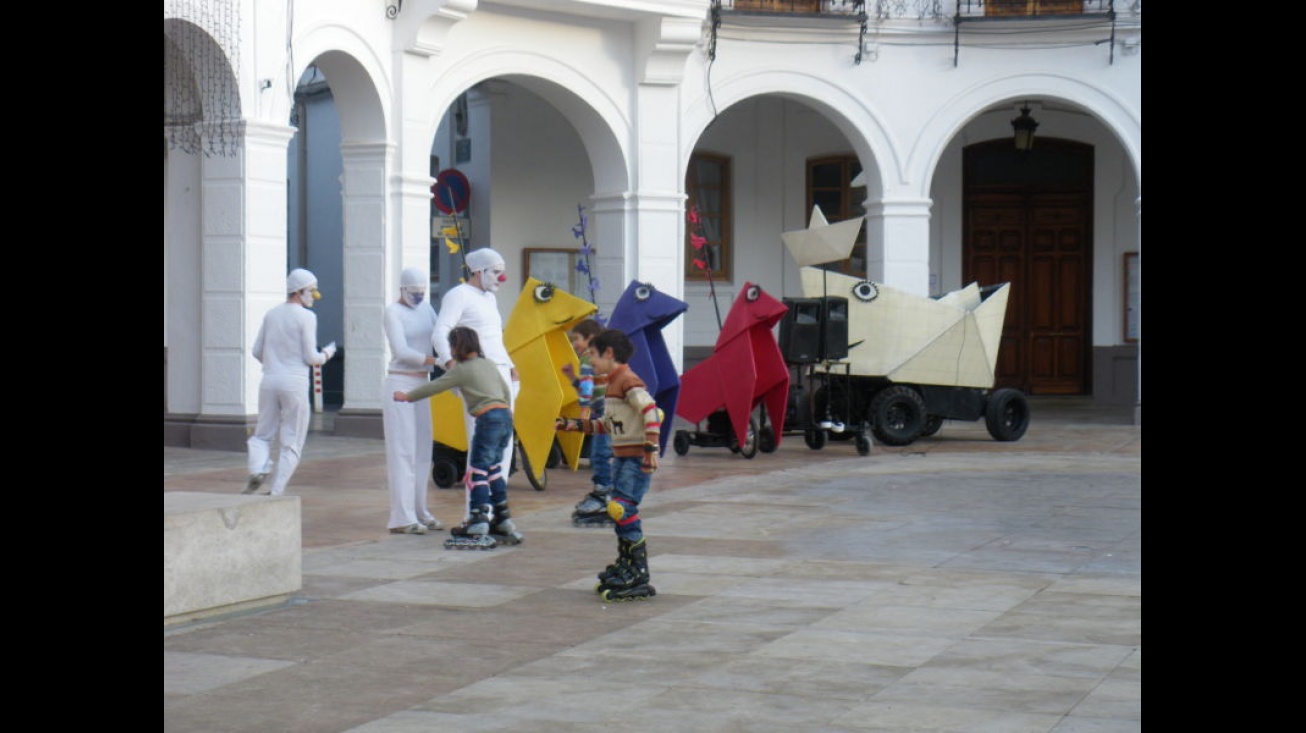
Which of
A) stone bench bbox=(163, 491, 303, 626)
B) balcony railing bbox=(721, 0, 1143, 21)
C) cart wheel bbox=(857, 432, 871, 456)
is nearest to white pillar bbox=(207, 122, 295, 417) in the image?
cart wheel bbox=(857, 432, 871, 456)

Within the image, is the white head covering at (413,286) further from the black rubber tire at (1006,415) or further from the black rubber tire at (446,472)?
the black rubber tire at (1006,415)

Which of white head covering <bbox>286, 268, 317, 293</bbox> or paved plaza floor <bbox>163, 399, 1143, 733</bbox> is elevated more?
white head covering <bbox>286, 268, 317, 293</bbox>

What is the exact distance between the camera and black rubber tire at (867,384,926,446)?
17156 millimetres

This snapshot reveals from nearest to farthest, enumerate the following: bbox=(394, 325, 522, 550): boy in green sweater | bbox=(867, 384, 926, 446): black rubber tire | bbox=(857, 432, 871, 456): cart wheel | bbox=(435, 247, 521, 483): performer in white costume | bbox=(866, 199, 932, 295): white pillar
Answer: bbox=(394, 325, 522, 550): boy in green sweater → bbox=(435, 247, 521, 483): performer in white costume → bbox=(857, 432, 871, 456): cart wheel → bbox=(867, 384, 926, 446): black rubber tire → bbox=(866, 199, 932, 295): white pillar

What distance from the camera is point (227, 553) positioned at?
7258mm

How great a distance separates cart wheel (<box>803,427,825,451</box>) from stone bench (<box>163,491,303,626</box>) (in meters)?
9.52

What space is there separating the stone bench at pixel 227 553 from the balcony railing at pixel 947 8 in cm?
1398

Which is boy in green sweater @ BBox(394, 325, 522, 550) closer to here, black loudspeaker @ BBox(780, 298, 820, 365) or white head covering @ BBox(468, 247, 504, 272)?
white head covering @ BBox(468, 247, 504, 272)

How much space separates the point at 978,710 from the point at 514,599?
9.52 ft

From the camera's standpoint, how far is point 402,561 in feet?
29.9

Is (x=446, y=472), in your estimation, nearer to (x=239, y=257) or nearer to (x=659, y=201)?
(x=239, y=257)

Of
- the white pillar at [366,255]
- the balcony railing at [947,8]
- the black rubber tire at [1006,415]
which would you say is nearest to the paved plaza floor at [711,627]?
the white pillar at [366,255]
